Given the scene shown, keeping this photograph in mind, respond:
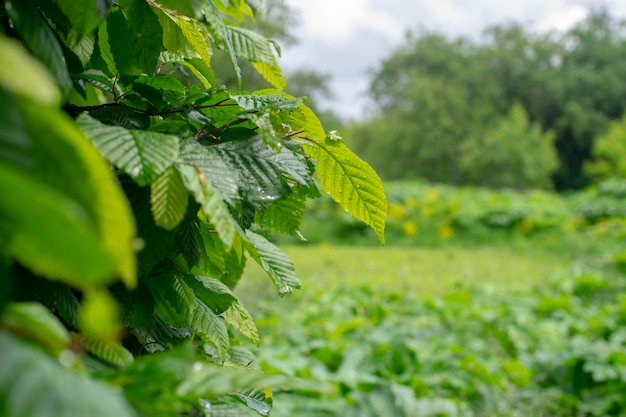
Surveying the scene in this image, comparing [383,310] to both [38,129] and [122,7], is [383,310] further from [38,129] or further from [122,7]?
[38,129]

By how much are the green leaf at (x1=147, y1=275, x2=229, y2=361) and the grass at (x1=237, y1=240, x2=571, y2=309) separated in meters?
4.26

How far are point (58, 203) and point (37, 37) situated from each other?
1.02ft

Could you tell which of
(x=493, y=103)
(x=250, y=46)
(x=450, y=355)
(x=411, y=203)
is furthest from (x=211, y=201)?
(x=493, y=103)

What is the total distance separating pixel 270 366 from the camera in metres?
3.18

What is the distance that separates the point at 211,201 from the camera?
0.60 meters

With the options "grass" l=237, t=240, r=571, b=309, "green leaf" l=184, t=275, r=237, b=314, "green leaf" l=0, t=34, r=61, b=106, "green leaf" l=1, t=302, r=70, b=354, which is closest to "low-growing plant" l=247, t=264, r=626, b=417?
"grass" l=237, t=240, r=571, b=309

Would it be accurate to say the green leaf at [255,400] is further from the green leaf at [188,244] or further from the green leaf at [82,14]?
the green leaf at [82,14]

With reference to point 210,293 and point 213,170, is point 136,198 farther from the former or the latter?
point 210,293

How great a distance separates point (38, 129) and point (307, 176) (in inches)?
17.6

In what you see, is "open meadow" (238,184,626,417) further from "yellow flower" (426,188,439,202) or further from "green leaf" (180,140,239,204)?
"yellow flower" (426,188,439,202)

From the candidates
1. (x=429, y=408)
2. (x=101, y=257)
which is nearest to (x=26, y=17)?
(x=101, y=257)

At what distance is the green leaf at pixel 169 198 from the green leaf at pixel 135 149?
0.01 metres

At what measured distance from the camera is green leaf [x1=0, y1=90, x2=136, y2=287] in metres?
0.35

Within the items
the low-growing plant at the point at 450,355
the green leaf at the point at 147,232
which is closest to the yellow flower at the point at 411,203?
the low-growing plant at the point at 450,355
